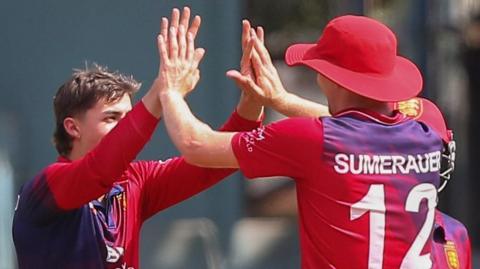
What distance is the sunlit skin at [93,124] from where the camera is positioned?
394 centimetres

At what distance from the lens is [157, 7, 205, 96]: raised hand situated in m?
3.63

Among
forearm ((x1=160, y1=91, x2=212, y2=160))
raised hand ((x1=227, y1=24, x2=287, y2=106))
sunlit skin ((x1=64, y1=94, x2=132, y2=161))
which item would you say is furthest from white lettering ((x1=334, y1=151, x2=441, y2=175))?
sunlit skin ((x1=64, y1=94, x2=132, y2=161))

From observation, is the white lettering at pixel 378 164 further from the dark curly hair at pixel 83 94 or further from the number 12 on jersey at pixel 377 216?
the dark curly hair at pixel 83 94

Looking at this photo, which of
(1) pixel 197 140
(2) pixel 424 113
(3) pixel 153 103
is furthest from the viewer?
(2) pixel 424 113

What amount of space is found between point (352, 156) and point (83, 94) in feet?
3.18

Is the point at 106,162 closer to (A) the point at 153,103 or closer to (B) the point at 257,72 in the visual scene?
(A) the point at 153,103

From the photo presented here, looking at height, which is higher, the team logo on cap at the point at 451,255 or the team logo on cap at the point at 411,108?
the team logo on cap at the point at 411,108

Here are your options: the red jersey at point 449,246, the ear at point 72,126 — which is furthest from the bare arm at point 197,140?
the red jersey at point 449,246

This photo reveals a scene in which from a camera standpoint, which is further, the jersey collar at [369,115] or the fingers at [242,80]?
the fingers at [242,80]

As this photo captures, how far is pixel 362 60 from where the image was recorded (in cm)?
348

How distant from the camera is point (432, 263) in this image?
3559mm

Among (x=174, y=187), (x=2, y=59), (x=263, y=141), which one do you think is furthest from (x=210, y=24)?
(x=263, y=141)

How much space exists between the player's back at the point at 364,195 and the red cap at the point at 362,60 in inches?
3.4

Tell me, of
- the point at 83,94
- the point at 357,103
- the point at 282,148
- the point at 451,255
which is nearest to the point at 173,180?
the point at 83,94
